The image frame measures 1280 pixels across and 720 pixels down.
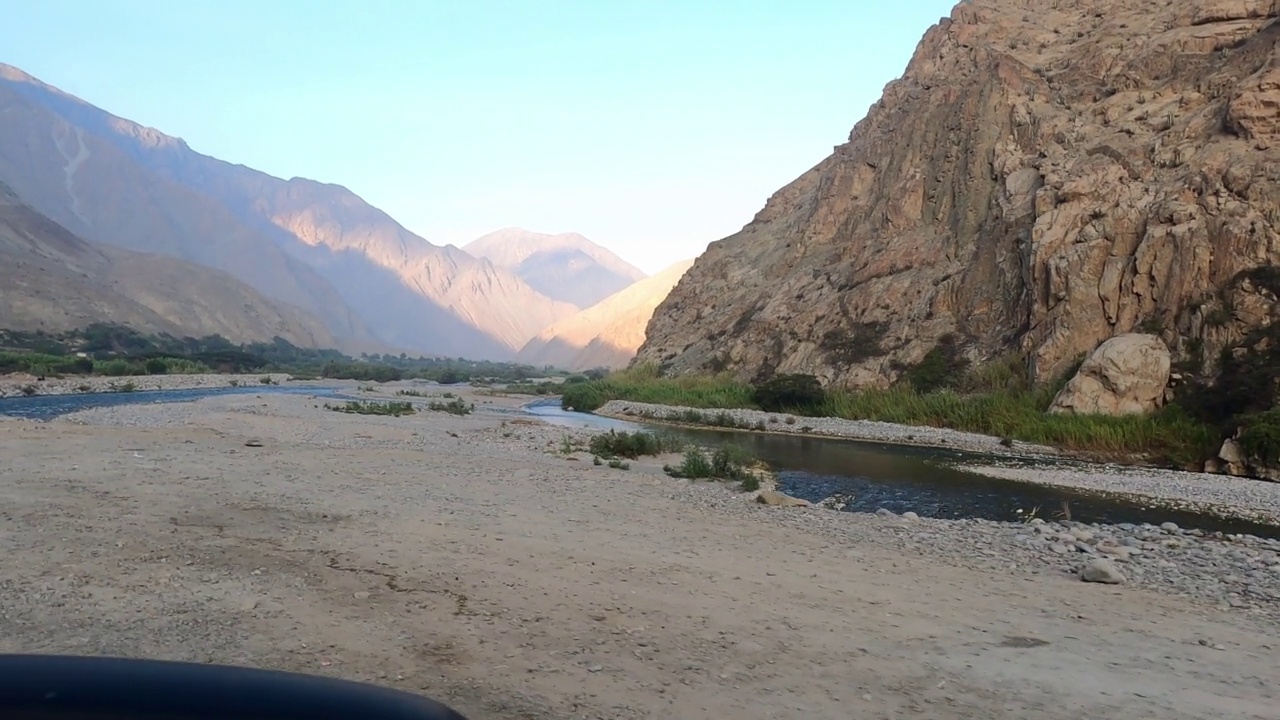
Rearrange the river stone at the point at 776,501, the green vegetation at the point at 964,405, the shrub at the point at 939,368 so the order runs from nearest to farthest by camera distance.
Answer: the river stone at the point at 776,501 → the green vegetation at the point at 964,405 → the shrub at the point at 939,368

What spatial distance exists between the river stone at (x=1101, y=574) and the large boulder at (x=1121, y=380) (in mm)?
18115

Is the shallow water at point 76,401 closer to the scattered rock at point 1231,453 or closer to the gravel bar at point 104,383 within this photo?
the gravel bar at point 104,383

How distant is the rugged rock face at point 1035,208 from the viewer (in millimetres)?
27141

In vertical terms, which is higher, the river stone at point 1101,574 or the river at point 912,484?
the river stone at point 1101,574

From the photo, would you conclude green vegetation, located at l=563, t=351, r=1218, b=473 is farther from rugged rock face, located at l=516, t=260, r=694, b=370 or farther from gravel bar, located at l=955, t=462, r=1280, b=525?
rugged rock face, located at l=516, t=260, r=694, b=370

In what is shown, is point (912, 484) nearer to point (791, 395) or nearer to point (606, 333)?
point (791, 395)

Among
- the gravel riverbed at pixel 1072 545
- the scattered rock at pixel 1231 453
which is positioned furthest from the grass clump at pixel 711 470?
the scattered rock at pixel 1231 453

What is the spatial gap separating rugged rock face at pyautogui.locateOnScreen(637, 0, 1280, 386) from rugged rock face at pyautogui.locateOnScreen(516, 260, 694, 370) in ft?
238

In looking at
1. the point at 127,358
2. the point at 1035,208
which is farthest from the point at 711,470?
the point at 127,358

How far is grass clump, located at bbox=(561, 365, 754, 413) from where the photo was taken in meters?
38.1

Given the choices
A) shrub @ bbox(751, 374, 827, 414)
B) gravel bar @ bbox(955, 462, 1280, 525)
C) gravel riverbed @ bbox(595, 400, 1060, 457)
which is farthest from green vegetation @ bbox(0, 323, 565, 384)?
gravel bar @ bbox(955, 462, 1280, 525)

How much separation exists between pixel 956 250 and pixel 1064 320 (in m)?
10.1

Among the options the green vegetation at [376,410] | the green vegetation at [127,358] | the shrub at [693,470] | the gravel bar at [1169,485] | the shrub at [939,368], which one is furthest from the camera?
the green vegetation at [127,358]

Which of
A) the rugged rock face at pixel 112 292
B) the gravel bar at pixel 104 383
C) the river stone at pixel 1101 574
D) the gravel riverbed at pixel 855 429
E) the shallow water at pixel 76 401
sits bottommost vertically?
the shallow water at pixel 76 401
